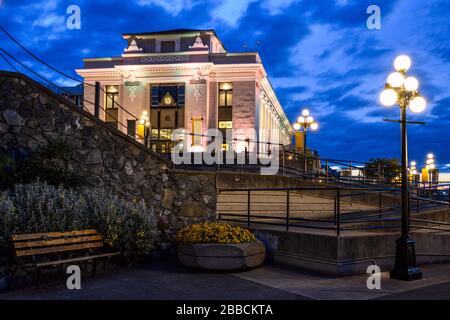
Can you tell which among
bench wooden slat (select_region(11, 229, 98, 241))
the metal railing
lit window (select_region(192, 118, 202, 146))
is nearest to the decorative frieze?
lit window (select_region(192, 118, 202, 146))

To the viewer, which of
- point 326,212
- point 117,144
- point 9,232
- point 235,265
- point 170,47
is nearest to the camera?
point 9,232

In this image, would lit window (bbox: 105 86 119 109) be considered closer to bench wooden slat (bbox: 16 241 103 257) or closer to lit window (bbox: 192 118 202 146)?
lit window (bbox: 192 118 202 146)

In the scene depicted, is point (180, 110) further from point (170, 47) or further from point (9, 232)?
point (9, 232)

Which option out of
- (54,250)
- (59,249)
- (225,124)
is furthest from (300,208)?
(225,124)

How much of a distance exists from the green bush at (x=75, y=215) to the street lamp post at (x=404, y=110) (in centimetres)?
545

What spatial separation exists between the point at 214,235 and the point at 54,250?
137 inches

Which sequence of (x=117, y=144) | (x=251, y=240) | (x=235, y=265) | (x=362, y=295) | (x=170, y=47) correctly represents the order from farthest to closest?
(x=170, y=47), (x=117, y=144), (x=251, y=240), (x=235, y=265), (x=362, y=295)

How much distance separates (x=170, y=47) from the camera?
157 ft

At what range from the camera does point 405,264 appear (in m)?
9.62

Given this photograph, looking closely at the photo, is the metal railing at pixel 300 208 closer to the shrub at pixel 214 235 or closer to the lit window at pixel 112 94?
the shrub at pixel 214 235

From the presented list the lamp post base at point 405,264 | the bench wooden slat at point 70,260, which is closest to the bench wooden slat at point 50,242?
the bench wooden slat at point 70,260

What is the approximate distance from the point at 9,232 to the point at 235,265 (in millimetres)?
4624
